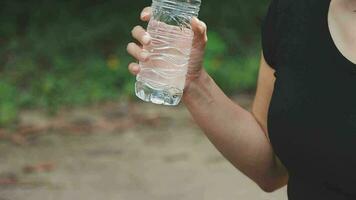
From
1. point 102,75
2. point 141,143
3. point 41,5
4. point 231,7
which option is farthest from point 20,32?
point 141,143

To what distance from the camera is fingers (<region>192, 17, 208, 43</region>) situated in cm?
204

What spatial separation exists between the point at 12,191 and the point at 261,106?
2.71 meters

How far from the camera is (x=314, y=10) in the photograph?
205 centimetres

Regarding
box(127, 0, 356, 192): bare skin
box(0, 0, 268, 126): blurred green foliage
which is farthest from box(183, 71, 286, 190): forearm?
box(0, 0, 268, 126): blurred green foliage

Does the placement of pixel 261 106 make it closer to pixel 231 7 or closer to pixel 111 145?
pixel 111 145

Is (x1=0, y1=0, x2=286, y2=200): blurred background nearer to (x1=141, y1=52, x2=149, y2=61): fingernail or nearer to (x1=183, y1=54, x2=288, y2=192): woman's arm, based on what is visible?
(x1=183, y1=54, x2=288, y2=192): woman's arm

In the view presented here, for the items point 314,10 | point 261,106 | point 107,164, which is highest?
point 314,10

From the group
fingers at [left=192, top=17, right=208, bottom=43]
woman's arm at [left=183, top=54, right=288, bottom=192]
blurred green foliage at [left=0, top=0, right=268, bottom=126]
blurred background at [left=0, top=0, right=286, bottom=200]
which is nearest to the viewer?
fingers at [left=192, top=17, right=208, bottom=43]

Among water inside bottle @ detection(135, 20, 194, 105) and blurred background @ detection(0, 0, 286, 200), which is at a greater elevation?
water inside bottle @ detection(135, 20, 194, 105)

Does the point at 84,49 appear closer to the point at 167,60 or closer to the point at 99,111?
the point at 99,111

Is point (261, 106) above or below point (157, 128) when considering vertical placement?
above

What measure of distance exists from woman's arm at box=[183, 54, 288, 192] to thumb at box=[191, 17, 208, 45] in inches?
5.6

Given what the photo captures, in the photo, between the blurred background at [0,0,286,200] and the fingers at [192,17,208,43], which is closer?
the fingers at [192,17,208,43]

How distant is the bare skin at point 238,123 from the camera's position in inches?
88.4
